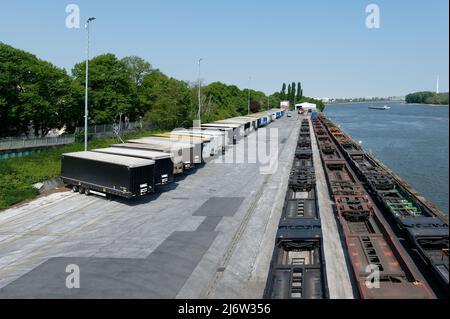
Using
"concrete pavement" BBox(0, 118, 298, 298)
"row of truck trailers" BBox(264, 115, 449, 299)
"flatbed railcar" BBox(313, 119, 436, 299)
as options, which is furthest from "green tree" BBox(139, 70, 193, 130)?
"flatbed railcar" BBox(313, 119, 436, 299)

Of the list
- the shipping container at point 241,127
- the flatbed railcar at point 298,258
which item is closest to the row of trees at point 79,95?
the shipping container at point 241,127

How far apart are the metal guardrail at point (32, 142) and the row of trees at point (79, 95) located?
8.94 feet

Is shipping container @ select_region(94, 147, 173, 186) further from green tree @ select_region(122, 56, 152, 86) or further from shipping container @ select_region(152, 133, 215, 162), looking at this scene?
green tree @ select_region(122, 56, 152, 86)

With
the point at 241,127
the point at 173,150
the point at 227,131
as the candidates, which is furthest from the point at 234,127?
the point at 173,150

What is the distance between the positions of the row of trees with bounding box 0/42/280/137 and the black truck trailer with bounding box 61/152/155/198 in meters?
16.3

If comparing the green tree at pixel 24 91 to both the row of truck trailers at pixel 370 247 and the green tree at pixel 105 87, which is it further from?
the row of truck trailers at pixel 370 247

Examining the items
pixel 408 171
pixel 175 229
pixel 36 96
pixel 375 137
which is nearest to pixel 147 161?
pixel 175 229

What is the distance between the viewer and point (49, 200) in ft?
102

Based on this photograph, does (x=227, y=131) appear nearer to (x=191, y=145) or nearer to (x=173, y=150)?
(x=191, y=145)

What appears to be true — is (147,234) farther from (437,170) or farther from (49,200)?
(437,170)

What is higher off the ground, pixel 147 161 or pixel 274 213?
pixel 147 161

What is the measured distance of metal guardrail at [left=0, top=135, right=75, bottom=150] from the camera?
42.0 m

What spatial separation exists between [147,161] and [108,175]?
302 cm
